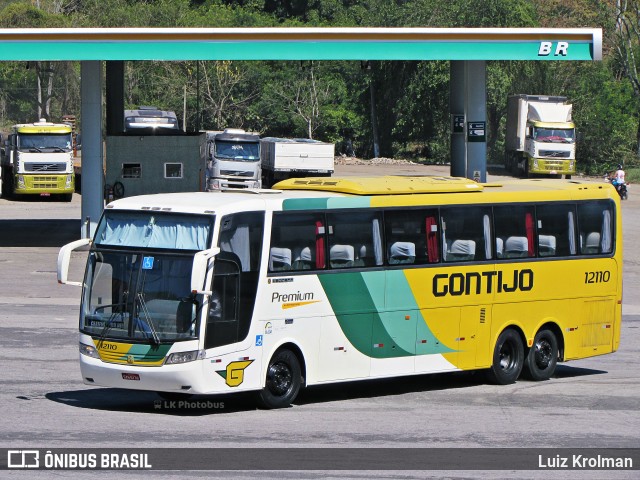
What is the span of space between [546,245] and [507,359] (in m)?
1.90

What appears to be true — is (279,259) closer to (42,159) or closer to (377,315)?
(377,315)

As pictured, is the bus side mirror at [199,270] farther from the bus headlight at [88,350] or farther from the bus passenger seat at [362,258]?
the bus passenger seat at [362,258]

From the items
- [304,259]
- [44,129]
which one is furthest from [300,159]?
[304,259]

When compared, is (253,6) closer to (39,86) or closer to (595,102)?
(39,86)

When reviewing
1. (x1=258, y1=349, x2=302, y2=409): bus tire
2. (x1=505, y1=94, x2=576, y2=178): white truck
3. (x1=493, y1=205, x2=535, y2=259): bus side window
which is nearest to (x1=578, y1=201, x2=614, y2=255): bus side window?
(x1=493, y1=205, x2=535, y2=259): bus side window

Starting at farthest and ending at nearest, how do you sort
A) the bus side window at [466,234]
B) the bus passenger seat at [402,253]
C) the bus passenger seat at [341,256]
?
the bus side window at [466,234] → the bus passenger seat at [402,253] → the bus passenger seat at [341,256]

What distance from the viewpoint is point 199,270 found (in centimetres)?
1366

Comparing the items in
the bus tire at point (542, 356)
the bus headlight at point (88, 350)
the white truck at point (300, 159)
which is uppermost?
the white truck at point (300, 159)

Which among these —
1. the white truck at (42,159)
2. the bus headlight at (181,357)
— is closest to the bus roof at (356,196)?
the bus headlight at (181,357)

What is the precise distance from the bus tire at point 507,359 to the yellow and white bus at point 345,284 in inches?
0.9

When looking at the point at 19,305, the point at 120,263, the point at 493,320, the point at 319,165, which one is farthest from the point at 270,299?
the point at 319,165

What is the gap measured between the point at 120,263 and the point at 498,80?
63.7m

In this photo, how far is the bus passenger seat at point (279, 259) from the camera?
1497cm

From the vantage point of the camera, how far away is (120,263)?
14.4 m
